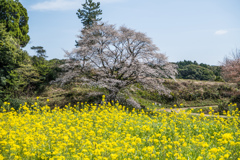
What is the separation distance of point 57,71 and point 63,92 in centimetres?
304

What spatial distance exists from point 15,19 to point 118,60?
608 inches

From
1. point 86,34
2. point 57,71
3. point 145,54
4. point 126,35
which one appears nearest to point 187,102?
point 145,54

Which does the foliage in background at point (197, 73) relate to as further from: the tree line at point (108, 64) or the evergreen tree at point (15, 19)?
the evergreen tree at point (15, 19)

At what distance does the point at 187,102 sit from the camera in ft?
59.7

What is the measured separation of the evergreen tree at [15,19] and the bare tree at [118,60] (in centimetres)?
1139

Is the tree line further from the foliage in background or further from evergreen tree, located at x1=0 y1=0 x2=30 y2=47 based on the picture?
the foliage in background

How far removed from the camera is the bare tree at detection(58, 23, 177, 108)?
1398 cm

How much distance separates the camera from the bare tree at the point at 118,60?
45.9ft

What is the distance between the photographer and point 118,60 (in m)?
14.9

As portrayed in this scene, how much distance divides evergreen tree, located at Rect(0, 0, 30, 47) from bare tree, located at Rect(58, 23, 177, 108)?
37.4 feet

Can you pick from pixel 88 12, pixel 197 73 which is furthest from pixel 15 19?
pixel 197 73

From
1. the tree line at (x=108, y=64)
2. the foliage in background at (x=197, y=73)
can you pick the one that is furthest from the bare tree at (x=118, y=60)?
the foliage in background at (x=197, y=73)

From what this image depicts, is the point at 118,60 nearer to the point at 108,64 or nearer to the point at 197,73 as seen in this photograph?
the point at 108,64

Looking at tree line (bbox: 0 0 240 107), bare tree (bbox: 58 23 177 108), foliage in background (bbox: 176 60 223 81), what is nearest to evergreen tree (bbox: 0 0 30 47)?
tree line (bbox: 0 0 240 107)
